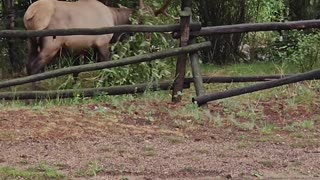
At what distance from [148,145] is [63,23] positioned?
5.59 metres

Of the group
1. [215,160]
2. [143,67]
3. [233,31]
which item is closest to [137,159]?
[215,160]

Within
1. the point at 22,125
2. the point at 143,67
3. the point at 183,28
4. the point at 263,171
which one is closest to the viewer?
the point at 263,171

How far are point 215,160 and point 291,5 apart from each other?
1148 cm

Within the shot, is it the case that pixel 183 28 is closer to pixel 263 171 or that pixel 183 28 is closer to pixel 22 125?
pixel 22 125

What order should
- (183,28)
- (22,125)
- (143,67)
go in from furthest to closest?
(143,67) < (183,28) < (22,125)

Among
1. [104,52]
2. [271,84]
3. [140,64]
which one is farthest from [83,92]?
[104,52]

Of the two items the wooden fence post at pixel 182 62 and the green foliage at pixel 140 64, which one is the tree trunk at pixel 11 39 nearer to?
the green foliage at pixel 140 64

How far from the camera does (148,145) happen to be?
6207 mm

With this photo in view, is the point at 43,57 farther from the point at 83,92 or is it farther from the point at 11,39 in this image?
the point at 11,39

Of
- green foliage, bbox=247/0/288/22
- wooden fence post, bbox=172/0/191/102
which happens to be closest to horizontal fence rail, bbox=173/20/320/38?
wooden fence post, bbox=172/0/191/102

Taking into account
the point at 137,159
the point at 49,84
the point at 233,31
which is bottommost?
the point at 49,84

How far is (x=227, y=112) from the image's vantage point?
804cm

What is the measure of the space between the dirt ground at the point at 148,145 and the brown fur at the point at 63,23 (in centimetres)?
333

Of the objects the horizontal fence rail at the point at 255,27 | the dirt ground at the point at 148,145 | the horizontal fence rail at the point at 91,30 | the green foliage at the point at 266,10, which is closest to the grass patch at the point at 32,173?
the dirt ground at the point at 148,145
